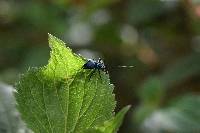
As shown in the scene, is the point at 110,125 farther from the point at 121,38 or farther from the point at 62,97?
the point at 121,38

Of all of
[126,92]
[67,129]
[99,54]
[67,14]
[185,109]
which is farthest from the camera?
[67,14]

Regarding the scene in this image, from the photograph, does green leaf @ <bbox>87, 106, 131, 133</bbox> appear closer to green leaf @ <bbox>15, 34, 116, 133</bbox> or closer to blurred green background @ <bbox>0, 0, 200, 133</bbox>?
green leaf @ <bbox>15, 34, 116, 133</bbox>

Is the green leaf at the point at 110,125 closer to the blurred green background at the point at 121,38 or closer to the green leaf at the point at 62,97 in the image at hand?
the green leaf at the point at 62,97

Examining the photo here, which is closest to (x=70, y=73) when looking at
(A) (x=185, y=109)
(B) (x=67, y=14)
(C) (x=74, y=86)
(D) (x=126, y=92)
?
(C) (x=74, y=86)

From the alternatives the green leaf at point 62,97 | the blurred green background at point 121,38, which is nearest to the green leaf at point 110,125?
the green leaf at point 62,97

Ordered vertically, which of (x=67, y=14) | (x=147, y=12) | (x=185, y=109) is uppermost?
(x=67, y=14)

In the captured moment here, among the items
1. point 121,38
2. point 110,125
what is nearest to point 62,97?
point 110,125

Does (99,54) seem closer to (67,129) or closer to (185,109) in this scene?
(185,109)
